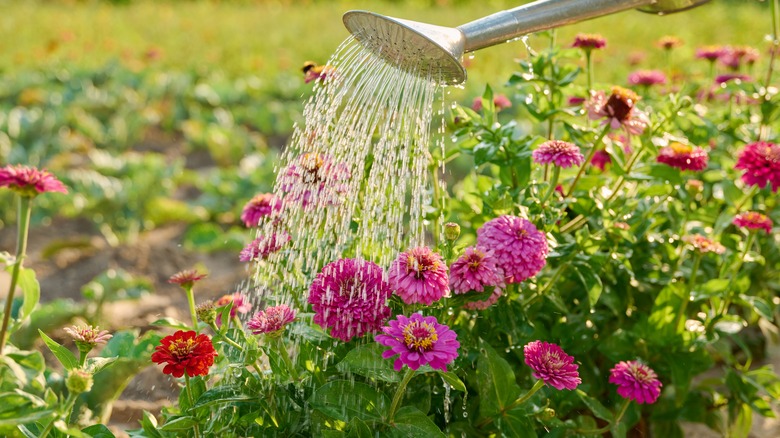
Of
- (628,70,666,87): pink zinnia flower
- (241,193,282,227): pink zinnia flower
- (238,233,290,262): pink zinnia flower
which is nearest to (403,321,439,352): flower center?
(238,233,290,262): pink zinnia flower

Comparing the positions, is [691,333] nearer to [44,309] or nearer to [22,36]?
[44,309]

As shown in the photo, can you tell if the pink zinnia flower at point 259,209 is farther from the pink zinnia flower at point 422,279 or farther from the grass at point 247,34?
the grass at point 247,34

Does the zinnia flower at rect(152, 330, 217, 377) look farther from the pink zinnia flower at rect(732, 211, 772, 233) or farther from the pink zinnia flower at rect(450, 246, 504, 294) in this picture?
the pink zinnia flower at rect(732, 211, 772, 233)

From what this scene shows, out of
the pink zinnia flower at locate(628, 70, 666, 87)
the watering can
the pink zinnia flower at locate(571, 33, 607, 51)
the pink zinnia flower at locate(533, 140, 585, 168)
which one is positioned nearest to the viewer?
the watering can

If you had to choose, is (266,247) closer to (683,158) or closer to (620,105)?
(620,105)

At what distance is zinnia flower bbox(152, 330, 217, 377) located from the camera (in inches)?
47.8

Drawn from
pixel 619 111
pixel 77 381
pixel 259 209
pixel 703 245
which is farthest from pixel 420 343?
pixel 703 245

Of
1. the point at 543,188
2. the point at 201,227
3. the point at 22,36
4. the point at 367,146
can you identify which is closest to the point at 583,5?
the point at 543,188

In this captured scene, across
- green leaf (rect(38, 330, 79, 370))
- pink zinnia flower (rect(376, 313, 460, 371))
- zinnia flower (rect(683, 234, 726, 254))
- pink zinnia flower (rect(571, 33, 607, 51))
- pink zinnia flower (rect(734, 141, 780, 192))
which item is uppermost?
pink zinnia flower (rect(571, 33, 607, 51))

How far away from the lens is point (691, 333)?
5.74ft

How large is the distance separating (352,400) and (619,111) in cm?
69

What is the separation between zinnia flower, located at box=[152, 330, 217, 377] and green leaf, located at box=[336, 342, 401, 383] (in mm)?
192

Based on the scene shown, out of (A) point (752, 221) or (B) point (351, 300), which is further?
(A) point (752, 221)

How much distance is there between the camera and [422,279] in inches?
48.9
